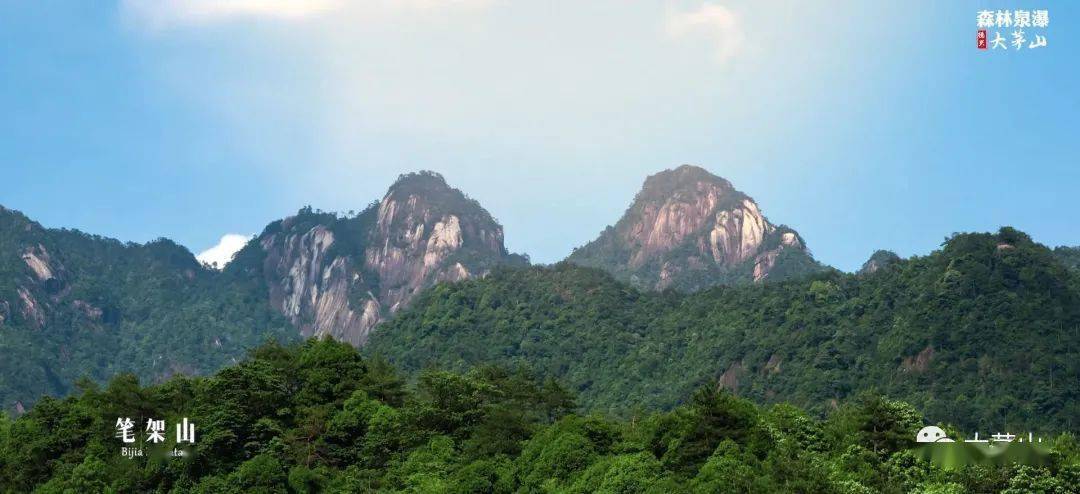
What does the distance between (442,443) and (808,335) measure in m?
56.2

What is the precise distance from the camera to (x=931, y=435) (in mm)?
49062

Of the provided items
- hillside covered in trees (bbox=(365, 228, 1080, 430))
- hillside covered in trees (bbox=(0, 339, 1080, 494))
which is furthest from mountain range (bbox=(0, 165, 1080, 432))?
hillside covered in trees (bbox=(0, 339, 1080, 494))

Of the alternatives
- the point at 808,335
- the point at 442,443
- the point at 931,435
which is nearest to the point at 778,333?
the point at 808,335

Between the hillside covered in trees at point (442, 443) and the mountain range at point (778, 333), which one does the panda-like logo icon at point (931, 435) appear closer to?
the hillside covered in trees at point (442, 443)

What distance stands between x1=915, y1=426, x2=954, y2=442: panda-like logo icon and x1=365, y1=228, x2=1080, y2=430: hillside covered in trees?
30993mm

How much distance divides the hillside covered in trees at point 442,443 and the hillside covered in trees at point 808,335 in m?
23.0

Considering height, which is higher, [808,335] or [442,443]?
[808,335]

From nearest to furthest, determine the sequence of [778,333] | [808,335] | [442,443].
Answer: [442,443] → [808,335] → [778,333]

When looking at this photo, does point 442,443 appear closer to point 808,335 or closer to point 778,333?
point 808,335

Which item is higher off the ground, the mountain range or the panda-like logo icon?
the mountain range

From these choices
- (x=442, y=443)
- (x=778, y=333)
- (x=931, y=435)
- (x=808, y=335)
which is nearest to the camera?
(x=931, y=435)

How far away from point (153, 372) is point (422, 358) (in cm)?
7972

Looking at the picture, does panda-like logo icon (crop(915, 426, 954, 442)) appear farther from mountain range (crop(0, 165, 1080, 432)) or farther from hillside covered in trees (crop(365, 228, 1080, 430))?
hillside covered in trees (crop(365, 228, 1080, 430))

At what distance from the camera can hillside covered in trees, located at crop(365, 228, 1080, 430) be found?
86.1 metres
